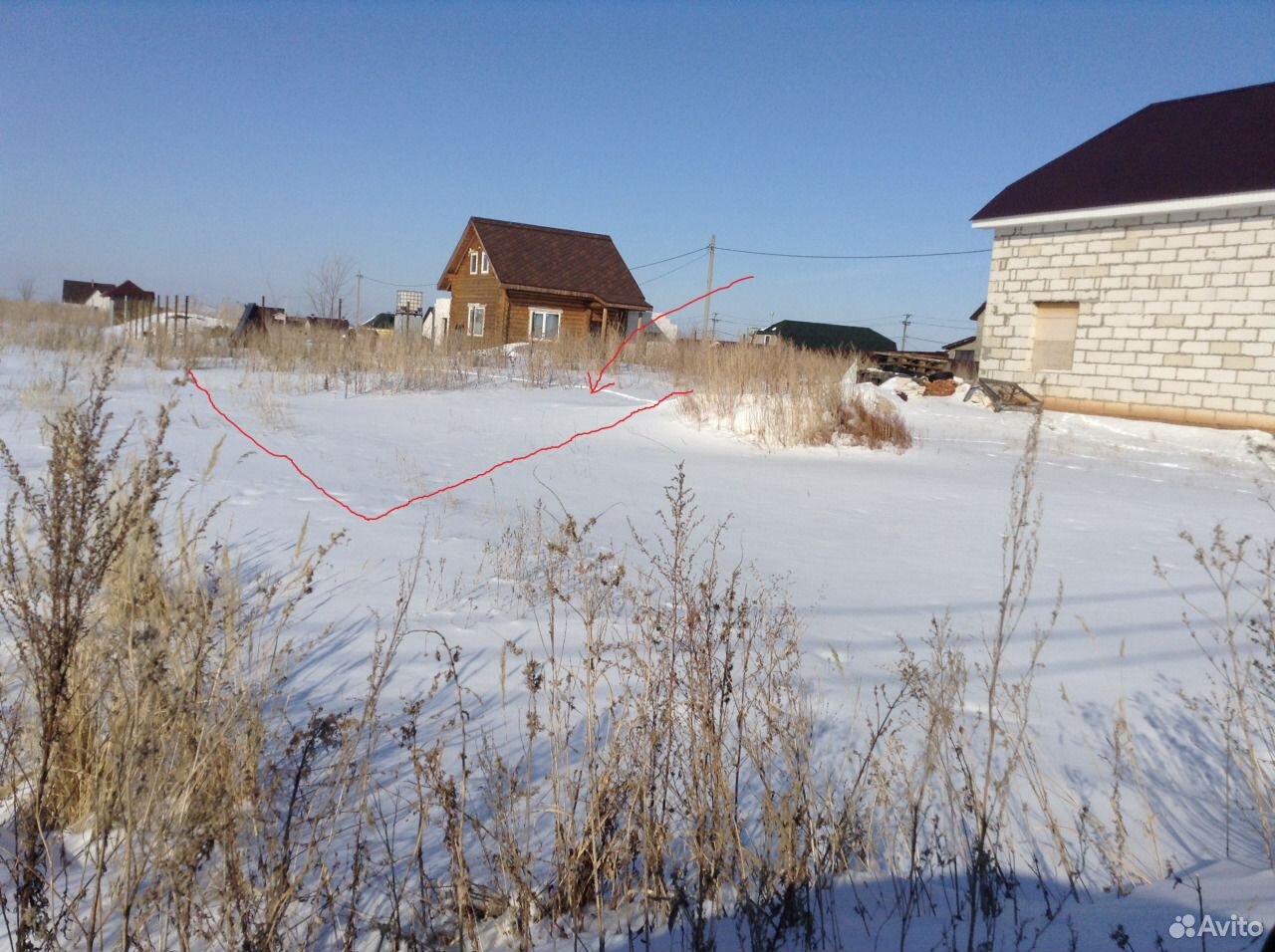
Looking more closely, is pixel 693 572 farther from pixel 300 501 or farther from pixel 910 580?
pixel 300 501

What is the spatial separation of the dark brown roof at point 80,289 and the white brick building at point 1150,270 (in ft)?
189

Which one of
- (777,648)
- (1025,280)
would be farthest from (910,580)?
(1025,280)

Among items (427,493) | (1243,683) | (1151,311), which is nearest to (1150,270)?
(1151,311)

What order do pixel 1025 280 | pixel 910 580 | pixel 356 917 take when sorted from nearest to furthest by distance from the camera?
pixel 356 917
pixel 910 580
pixel 1025 280

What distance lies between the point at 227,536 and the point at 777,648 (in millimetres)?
2972

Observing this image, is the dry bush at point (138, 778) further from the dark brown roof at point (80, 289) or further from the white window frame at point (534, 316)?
the dark brown roof at point (80, 289)

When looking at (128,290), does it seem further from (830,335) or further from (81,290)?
(830,335)

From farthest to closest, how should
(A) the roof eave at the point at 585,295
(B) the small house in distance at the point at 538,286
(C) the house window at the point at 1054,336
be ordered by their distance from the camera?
(B) the small house in distance at the point at 538,286
(A) the roof eave at the point at 585,295
(C) the house window at the point at 1054,336

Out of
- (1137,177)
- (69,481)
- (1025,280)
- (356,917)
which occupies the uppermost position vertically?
(1137,177)

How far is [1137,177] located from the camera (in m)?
13.3

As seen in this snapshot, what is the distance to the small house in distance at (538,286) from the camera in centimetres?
2733

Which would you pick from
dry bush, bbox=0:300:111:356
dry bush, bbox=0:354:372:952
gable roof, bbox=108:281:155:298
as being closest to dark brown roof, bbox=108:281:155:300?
gable roof, bbox=108:281:155:298

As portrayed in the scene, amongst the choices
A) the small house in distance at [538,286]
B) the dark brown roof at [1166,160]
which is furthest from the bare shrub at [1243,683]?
the small house in distance at [538,286]

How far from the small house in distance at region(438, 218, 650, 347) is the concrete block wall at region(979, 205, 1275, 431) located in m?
14.4
